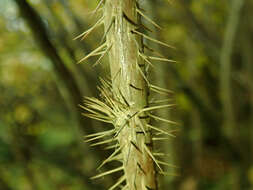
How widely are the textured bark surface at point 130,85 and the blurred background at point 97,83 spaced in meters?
0.21

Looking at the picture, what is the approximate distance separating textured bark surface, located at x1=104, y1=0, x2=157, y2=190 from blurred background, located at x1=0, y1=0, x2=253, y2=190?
8.4 inches

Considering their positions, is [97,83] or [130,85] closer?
[130,85]

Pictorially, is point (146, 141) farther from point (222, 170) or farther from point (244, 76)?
point (222, 170)

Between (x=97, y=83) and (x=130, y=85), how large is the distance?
1.81 meters

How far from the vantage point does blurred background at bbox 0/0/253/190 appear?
81.6 inches

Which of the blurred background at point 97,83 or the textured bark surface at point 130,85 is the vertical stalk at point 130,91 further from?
the blurred background at point 97,83

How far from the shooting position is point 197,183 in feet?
20.3

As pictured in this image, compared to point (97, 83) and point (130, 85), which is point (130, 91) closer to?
point (130, 85)

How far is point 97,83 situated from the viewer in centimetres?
249

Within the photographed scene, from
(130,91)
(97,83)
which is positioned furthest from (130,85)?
(97,83)

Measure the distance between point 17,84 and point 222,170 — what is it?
4648 millimetres

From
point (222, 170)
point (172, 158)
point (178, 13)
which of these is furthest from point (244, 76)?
point (222, 170)

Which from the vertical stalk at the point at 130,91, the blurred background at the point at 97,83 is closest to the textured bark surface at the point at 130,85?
the vertical stalk at the point at 130,91

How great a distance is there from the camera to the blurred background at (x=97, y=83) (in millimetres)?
2072
